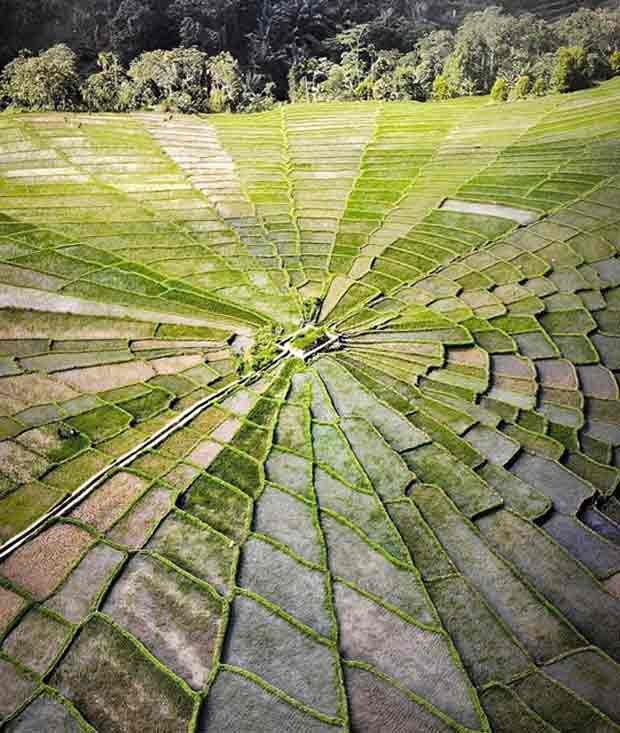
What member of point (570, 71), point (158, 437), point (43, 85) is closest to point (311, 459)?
point (158, 437)

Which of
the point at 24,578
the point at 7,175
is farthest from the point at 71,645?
the point at 7,175

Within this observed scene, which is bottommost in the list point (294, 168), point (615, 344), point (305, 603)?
point (305, 603)

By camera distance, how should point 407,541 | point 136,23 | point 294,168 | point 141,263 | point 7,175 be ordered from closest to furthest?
point 407,541
point 141,263
point 7,175
point 294,168
point 136,23

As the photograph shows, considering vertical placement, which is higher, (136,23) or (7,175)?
(136,23)

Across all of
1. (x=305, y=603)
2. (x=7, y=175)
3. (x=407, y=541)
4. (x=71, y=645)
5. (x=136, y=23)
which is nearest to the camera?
(x=71, y=645)

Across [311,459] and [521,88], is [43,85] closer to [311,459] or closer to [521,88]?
[521,88]

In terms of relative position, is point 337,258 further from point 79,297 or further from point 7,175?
point 7,175
